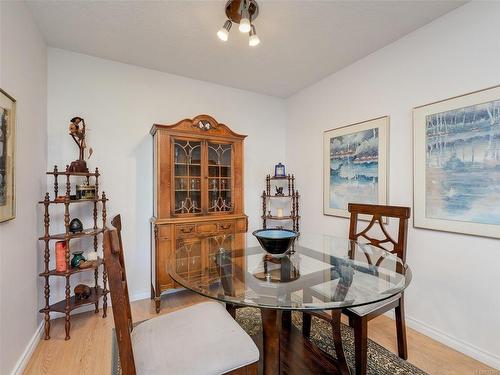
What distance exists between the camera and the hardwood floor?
5.32 feet

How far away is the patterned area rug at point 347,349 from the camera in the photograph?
5.22 ft

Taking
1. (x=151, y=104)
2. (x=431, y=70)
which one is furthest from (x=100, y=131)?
(x=431, y=70)

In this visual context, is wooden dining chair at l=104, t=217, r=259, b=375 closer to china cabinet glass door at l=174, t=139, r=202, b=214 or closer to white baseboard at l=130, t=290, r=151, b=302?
china cabinet glass door at l=174, t=139, r=202, b=214

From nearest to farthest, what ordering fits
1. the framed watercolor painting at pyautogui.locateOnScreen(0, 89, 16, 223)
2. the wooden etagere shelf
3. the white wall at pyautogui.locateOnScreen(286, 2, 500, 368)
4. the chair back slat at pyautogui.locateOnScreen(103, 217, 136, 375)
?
the chair back slat at pyautogui.locateOnScreen(103, 217, 136, 375)
the framed watercolor painting at pyautogui.locateOnScreen(0, 89, 16, 223)
the white wall at pyautogui.locateOnScreen(286, 2, 500, 368)
the wooden etagere shelf

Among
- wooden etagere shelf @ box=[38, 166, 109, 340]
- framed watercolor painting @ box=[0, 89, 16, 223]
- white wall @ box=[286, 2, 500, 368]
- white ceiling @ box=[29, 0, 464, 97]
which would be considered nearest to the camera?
framed watercolor painting @ box=[0, 89, 16, 223]

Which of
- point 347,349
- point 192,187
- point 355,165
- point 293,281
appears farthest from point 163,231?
point 355,165

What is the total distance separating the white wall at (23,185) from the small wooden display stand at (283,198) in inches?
91.4

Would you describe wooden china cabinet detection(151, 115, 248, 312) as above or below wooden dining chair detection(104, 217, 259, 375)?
above

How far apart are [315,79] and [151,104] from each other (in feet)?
6.34

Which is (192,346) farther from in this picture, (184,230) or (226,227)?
(226,227)

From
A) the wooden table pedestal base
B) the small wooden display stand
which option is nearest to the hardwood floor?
the wooden table pedestal base

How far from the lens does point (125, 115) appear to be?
8.51 ft

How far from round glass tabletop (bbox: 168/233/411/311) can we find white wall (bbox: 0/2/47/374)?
0.99 metres

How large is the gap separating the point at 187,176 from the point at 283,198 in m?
1.46
